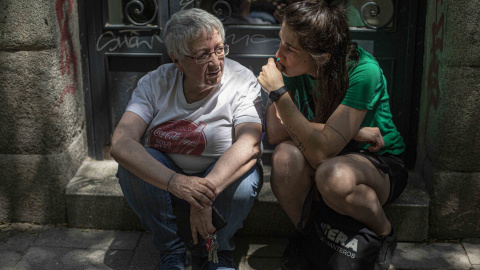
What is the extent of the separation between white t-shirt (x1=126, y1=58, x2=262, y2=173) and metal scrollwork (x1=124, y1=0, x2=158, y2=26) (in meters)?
0.69

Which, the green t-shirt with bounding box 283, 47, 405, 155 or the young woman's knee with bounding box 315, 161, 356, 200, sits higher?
the green t-shirt with bounding box 283, 47, 405, 155

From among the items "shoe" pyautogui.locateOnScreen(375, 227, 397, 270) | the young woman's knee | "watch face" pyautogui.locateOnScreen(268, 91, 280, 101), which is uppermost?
"watch face" pyautogui.locateOnScreen(268, 91, 280, 101)

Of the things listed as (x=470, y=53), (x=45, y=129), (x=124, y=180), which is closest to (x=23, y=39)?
(x=45, y=129)

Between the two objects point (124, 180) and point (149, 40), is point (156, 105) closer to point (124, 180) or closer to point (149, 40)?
point (124, 180)

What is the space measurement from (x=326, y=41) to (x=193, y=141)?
839mm

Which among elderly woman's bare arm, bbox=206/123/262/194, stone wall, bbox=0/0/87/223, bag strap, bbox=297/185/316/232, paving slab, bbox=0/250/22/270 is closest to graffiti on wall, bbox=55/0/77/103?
stone wall, bbox=0/0/87/223

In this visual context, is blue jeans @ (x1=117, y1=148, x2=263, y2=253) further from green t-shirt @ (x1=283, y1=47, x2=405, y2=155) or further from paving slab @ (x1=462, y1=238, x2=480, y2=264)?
paving slab @ (x1=462, y1=238, x2=480, y2=264)

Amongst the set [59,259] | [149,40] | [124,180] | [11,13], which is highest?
[11,13]

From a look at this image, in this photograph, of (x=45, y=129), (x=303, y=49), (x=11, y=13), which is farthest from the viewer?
(x=45, y=129)

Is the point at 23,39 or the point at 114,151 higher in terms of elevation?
the point at 23,39

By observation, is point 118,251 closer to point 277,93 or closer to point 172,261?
point 172,261

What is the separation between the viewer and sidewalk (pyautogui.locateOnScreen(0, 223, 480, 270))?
9.86 ft

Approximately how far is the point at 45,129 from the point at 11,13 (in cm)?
68

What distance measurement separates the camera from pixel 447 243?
3.21 meters
